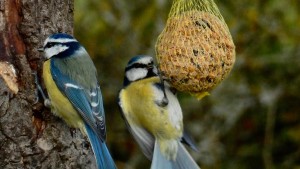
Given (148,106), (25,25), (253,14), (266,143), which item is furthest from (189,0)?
(266,143)

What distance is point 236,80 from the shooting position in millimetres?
4891

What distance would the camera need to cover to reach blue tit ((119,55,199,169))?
3.13 metres

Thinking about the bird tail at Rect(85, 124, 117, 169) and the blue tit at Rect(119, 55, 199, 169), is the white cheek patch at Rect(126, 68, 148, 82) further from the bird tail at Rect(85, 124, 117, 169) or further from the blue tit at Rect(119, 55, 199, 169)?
the bird tail at Rect(85, 124, 117, 169)

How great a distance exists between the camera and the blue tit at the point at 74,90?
3.00m

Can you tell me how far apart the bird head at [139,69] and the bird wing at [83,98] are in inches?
7.2

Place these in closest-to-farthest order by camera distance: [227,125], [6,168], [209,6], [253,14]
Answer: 1. [6,168]
2. [209,6]
3. [253,14]
4. [227,125]

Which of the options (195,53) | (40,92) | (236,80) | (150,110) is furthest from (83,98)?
(236,80)

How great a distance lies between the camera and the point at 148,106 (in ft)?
10.3

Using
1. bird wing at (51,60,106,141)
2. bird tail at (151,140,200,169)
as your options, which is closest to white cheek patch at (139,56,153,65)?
bird wing at (51,60,106,141)

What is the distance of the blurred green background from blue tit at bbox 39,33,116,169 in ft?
4.66

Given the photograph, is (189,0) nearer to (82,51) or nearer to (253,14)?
(82,51)

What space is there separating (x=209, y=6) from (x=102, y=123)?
680mm

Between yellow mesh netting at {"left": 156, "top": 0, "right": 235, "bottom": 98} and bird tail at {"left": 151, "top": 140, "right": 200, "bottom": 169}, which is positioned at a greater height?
yellow mesh netting at {"left": 156, "top": 0, "right": 235, "bottom": 98}

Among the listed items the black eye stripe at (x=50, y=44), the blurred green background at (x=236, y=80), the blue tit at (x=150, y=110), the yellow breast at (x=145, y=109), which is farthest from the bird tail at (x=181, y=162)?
the blurred green background at (x=236, y=80)
